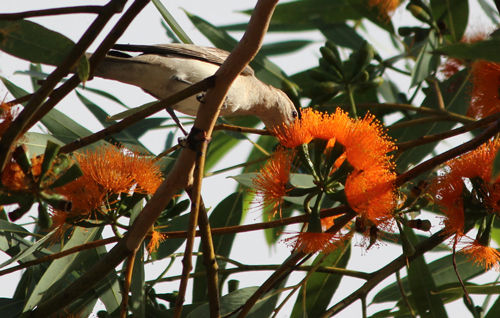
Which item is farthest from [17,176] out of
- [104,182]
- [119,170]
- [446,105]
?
[446,105]

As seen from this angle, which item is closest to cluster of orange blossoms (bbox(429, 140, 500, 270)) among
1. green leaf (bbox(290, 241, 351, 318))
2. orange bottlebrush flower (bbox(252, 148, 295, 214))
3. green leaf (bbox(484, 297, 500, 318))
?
orange bottlebrush flower (bbox(252, 148, 295, 214))

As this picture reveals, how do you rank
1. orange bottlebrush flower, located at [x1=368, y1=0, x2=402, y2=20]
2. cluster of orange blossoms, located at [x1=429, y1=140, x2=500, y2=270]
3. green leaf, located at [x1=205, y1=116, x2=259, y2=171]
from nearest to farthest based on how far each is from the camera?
cluster of orange blossoms, located at [x1=429, y1=140, x2=500, y2=270] < orange bottlebrush flower, located at [x1=368, y1=0, x2=402, y2=20] < green leaf, located at [x1=205, y1=116, x2=259, y2=171]

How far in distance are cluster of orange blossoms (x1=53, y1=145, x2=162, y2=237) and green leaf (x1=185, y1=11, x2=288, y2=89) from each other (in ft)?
5.88

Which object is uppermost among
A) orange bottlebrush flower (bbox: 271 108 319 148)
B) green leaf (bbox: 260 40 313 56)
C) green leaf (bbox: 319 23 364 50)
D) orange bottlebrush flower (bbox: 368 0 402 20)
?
green leaf (bbox: 260 40 313 56)

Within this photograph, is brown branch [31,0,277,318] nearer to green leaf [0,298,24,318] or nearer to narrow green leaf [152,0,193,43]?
green leaf [0,298,24,318]

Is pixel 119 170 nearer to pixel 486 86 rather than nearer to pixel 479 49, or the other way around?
pixel 479 49

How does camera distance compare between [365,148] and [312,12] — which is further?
[312,12]

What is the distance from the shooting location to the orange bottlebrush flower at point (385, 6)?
3.95 metres

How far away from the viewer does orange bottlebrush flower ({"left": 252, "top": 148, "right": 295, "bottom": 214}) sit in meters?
2.21

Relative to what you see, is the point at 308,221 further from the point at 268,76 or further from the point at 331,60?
the point at 268,76

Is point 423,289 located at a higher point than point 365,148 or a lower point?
lower

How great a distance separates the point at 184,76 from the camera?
3682mm

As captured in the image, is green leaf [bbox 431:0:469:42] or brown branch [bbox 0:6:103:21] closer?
brown branch [bbox 0:6:103:21]

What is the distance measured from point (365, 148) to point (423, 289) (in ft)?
4.38
